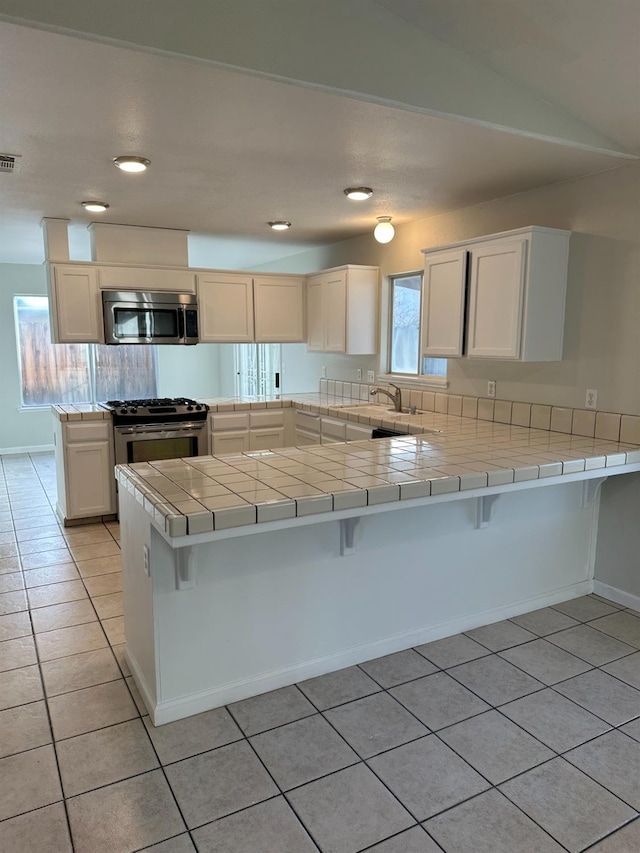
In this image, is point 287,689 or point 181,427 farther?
point 181,427

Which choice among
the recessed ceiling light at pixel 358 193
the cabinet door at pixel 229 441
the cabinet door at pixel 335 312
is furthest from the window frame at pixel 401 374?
the cabinet door at pixel 229 441

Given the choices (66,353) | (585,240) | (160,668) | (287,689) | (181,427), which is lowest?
(287,689)

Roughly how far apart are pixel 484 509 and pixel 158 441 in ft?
9.44

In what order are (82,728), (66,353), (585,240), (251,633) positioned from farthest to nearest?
(66,353)
(585,240)
(251,633)
(82,728)

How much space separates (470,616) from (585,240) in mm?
2125

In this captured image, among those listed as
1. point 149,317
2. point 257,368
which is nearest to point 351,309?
point 149,317

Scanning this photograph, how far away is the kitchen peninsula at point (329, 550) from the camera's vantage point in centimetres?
215

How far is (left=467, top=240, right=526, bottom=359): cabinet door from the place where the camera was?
3170mm

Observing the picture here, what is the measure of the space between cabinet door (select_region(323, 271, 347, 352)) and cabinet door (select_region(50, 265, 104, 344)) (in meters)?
1.95

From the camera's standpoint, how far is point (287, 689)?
7.98 ft

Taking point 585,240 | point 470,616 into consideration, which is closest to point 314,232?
point 585,240

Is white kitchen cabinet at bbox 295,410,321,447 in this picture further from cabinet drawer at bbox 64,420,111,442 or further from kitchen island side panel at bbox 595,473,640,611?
kitchen island side panel at bbox 595,473,640,611

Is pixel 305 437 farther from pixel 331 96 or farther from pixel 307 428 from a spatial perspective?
pixel 331 96

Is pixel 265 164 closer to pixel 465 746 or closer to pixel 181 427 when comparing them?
pixel 181 427
